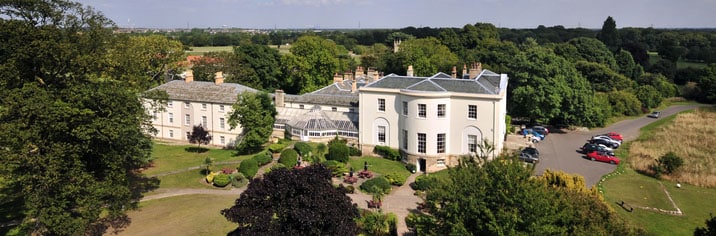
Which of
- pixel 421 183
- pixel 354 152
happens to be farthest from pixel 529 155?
Result: pixel 354 152

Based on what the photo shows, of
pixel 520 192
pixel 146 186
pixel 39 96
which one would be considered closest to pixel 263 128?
pixel 146 186

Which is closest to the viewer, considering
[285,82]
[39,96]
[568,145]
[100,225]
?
[39,96]

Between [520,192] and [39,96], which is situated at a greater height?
[39,96]

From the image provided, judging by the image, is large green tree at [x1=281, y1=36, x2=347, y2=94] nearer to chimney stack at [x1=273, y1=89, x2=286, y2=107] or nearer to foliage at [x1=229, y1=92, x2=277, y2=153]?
chimney stack at [x1=273, y1=89, x2=286, y2=107]

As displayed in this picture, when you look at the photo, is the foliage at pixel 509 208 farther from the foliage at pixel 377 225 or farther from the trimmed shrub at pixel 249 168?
the trimmed shrub at pixel 249 168

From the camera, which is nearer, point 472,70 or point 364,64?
point 472,70

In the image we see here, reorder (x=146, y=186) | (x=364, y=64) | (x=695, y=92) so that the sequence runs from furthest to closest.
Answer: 1. (x=364, y=64)
2. (x=695, y=92)
3. (x=146, y=186)

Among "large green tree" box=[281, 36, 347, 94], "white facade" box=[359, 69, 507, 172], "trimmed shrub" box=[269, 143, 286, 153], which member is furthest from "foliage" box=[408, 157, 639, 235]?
"large green tree" box=[281, 36, 347, 94]

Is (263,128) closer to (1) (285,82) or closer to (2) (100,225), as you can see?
(2) (100,225)
